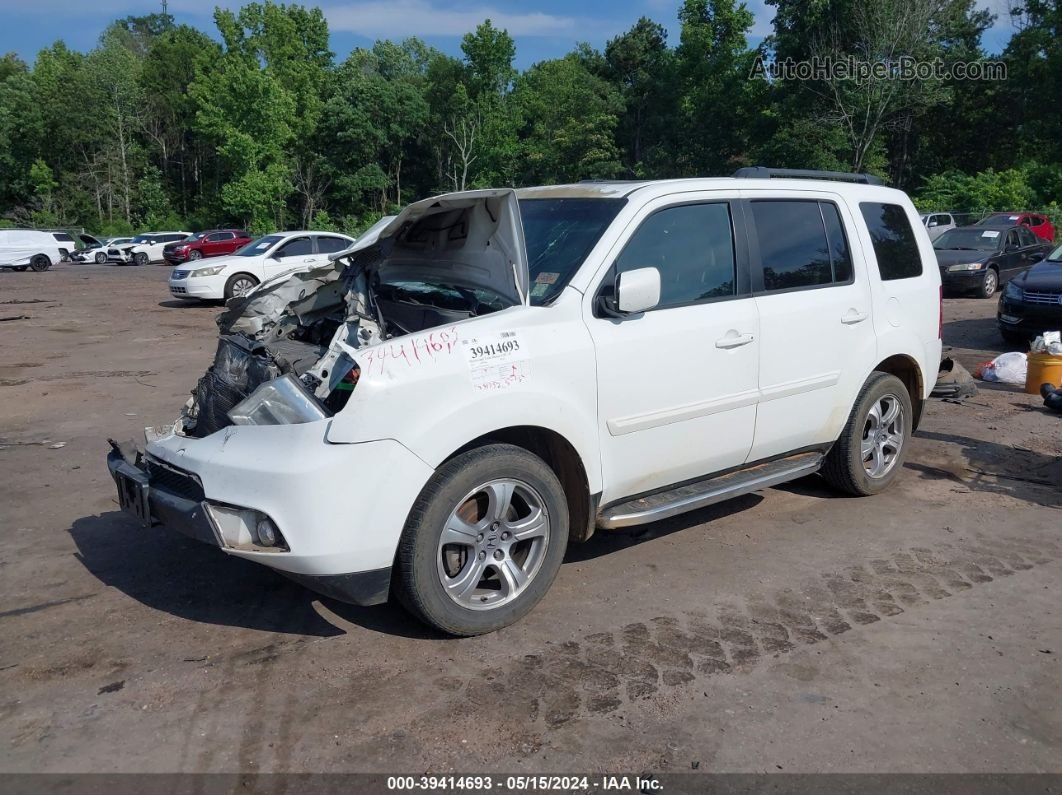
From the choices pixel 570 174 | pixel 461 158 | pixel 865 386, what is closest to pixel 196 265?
pixel 865 386

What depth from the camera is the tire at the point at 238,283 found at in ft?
62.4

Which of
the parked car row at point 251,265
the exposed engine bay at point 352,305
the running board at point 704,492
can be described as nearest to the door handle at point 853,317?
the running board at point 704,492

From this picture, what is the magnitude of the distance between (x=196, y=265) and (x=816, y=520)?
17160 mm

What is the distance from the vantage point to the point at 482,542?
3.91 meters

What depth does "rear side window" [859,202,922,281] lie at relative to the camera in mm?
5727

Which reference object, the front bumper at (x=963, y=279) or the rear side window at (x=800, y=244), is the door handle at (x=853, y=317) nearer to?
the rear side window at (x=800, y=244)

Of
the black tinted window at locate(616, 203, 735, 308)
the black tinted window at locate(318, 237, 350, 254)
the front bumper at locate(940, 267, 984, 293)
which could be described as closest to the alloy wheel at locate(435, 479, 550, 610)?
the black tinted window at locate(616, 203, 735, 308)

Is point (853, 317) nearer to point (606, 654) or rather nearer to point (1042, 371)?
point (606, 654)

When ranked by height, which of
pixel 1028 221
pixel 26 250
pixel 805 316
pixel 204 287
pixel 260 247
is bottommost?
pixel 805 316

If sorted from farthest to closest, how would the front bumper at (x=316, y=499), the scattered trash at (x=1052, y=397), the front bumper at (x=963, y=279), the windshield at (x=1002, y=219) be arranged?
the windshield at (x=1002, y=219) < the front bumper at (x=963, y=279) < the scattered trash at (x=1052, y=397) < the front bumper at (x=316, y=499)

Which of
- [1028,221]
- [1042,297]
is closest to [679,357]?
[1042,297]

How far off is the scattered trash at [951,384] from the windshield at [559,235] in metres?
5.77

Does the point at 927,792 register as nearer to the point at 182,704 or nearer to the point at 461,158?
the point at 182,704

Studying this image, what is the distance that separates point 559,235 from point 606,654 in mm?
2073
